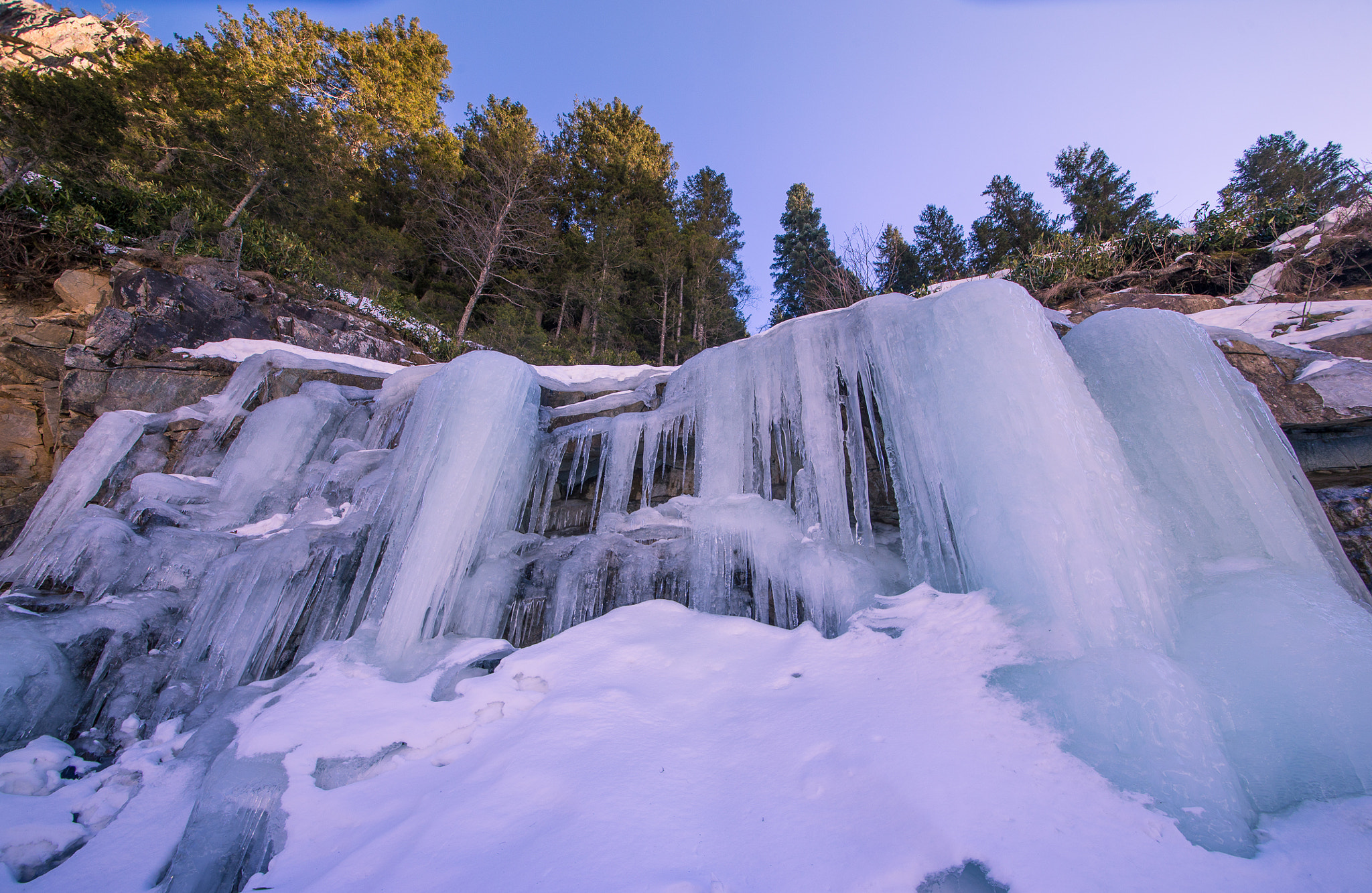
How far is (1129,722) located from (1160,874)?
20.0 inches

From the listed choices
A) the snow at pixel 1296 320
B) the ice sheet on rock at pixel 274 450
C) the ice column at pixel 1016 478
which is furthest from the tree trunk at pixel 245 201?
the snow at pixel 1296 320

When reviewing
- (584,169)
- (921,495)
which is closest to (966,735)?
(921,495)

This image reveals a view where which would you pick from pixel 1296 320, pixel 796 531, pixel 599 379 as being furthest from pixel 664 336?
pixel 1296 320

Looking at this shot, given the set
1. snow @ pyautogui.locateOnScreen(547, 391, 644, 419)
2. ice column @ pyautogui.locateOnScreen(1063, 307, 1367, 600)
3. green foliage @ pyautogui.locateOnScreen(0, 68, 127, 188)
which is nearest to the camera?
ice column @ pyautogui.locateOnScreen(1063, 307, 1367, 600)

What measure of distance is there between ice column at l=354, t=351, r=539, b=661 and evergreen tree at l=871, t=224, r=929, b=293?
9.29m

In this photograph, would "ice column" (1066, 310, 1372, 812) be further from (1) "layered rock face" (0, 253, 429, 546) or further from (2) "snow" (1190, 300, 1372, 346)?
(1) "layered rock face" (0, 253, 429, 546)

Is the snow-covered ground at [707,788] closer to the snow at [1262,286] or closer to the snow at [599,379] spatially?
the snow at [599,379]

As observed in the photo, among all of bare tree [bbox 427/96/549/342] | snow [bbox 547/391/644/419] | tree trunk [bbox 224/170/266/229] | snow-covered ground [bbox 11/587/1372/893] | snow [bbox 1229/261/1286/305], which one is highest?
bare tree [bbox 427/96/549/342]

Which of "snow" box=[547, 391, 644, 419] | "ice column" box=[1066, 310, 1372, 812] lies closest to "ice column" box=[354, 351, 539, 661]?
"snow" box=[547, 391, 644, 419]

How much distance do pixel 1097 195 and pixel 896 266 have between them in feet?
29.1

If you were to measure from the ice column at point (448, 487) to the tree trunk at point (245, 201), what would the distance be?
897 centimetres

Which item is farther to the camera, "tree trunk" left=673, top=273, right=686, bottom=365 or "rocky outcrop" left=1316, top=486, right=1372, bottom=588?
"tree trunk" left=673, top=273, right=686, bottom=365

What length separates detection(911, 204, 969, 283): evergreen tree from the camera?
16.3m

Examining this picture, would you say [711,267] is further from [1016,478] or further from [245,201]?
[1016,478]
